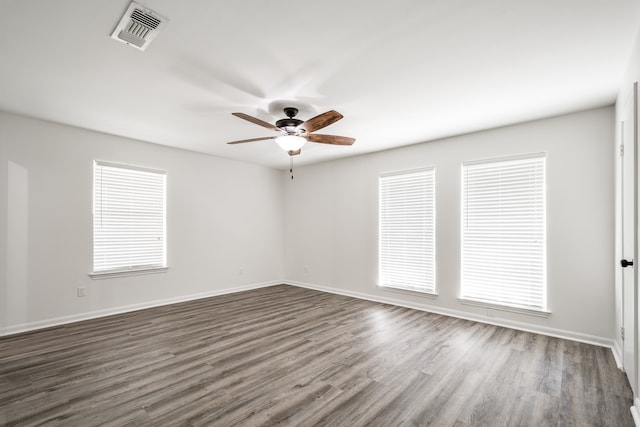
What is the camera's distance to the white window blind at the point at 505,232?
379 centimetres

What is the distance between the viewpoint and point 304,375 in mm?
2672

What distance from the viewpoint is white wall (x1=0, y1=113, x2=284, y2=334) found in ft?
12.3

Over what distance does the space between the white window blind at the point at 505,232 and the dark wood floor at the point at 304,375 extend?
502 mm

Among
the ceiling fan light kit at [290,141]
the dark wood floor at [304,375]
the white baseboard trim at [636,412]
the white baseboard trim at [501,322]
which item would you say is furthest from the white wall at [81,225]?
the white baseboard trim at [636,412]

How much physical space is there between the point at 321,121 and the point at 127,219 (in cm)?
353

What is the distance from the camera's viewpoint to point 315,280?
641 centimetres

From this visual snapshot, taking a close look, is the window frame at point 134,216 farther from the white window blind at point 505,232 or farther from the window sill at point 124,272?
the white window blind at point 505,232

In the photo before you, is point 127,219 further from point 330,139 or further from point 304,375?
point 304,375

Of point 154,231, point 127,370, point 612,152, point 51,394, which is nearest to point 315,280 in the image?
point 154,231

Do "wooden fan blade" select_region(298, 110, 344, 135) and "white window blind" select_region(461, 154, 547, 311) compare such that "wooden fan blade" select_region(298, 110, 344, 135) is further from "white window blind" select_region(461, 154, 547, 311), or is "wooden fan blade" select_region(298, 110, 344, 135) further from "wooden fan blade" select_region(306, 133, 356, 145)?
"white window blind" select_region(461, 154, 547, 311)

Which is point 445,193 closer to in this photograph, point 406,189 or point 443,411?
point 406,189

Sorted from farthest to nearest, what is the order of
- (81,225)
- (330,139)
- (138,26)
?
(81,225) < (330,139) < (138,26)

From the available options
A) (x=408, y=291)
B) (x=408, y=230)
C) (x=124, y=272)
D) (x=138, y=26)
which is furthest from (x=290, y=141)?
(x=124, y=272)

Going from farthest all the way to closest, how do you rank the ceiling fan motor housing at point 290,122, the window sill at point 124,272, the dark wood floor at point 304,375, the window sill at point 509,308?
the window sill at point 124,272 → the window sill at point 509,308 → the ceiling fan motor housing at point 290,122 → the dark wood floor at point 304,375
